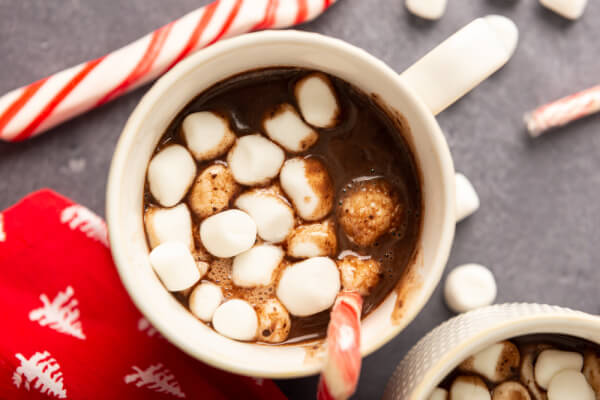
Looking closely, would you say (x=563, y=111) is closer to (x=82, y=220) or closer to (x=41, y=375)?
(x=82, y=220)

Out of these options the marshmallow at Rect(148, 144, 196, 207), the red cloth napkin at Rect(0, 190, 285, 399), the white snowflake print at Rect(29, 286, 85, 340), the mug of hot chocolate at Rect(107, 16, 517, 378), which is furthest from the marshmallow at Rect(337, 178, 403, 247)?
the white snowflake print at Rect(29, 286, 85, 340)

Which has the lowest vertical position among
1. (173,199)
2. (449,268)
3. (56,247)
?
(449,268)

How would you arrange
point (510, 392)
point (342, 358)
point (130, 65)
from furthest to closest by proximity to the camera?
point (130, 65) < point (510, 392) < point (342, 358)

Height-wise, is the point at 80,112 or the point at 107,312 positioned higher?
the point at 80,112

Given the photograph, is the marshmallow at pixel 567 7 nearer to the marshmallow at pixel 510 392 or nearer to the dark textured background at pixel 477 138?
the dark textured background at pixel 477 138

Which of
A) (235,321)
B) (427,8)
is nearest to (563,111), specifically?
(427,8)

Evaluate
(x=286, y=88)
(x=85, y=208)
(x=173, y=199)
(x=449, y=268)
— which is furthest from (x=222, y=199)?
(x=449, y=268)

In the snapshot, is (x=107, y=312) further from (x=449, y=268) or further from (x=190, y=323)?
(x=449, y=268)
